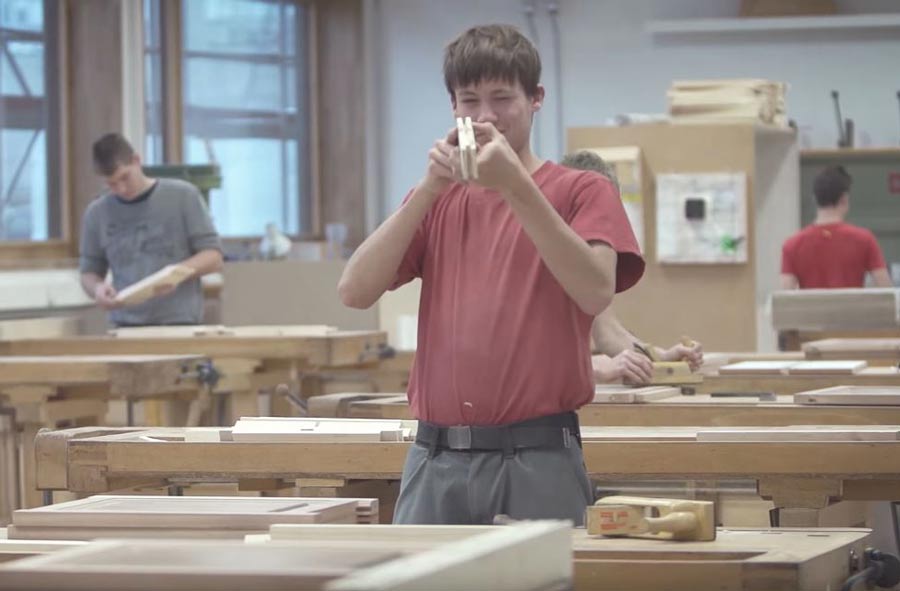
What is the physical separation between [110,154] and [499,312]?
183 inches

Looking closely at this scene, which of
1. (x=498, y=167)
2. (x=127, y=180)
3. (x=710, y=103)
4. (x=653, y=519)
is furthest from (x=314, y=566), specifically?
(x=710, y=103)

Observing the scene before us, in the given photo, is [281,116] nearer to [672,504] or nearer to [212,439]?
[212,439]

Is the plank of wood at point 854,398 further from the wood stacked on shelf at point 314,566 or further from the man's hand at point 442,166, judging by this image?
the wood stacked on shelf at point 314,566

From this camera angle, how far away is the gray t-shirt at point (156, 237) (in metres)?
7.17

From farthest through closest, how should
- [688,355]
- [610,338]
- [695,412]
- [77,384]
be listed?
[77,384] < [688,355] < [610,338] < [695,412]

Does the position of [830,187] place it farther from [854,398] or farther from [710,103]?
[854,398]

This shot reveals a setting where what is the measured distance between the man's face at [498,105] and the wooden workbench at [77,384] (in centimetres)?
304

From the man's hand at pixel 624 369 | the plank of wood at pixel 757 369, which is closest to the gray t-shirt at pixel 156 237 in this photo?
the plank of wood at pixel 757 369

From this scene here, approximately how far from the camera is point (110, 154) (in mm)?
6988

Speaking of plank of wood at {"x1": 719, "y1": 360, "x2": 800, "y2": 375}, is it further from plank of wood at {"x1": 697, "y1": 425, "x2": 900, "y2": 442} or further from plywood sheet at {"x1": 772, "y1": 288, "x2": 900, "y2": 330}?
plywood sheet at {"x1": 772, "y1": 288, "x2": 900, "y2": 330}

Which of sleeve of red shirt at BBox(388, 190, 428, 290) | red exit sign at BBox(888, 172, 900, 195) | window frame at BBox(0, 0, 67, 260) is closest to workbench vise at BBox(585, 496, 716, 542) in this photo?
sleeve of red shirt at BBox(388, 190, 428, 290)

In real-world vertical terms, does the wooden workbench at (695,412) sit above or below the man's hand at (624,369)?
below

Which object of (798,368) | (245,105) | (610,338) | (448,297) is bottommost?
(798,368)

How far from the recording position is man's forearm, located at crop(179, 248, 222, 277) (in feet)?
23.1
